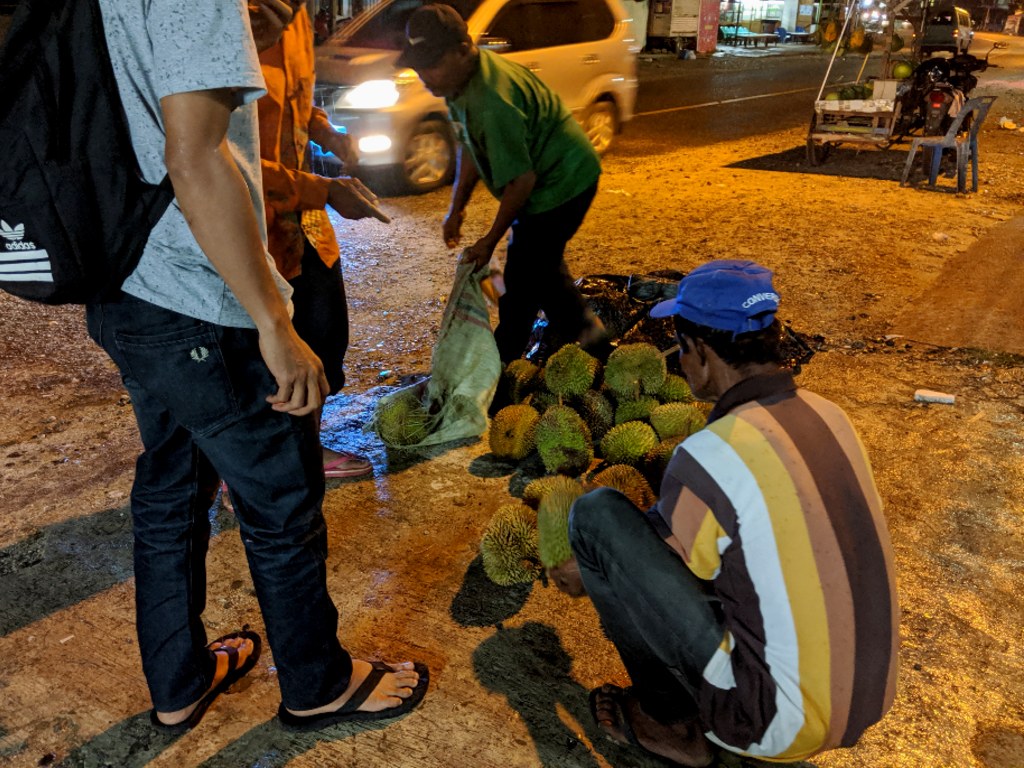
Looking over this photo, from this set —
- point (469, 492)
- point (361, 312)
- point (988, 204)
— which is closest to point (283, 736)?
point (469, 492)

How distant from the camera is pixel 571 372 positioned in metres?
3.41

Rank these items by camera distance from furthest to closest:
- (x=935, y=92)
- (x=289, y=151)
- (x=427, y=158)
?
1. (x=935, y=92)
2. (x=427, y=158)
3. (x=289, y=151)

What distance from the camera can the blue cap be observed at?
5.66 ft

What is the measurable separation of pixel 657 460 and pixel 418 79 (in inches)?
242

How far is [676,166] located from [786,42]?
28915 mm

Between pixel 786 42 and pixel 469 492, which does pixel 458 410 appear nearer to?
pixel 469 492

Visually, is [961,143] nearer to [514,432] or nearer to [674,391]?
[674,391]

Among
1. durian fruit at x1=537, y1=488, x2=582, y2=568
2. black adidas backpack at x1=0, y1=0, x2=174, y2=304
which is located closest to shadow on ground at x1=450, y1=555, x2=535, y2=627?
durian fruit at x1=537, y1=488, x2=582, y2=568

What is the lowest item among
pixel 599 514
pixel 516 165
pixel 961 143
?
pixel 599 514

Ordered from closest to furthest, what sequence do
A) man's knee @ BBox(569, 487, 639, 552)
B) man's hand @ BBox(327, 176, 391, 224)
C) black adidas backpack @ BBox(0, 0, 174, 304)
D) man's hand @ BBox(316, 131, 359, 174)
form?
black adidas backpack @ BBox(0, 0, 174, 304)
man's knee @ BBox(569, 487, 639, 552)
man's hand @ BBox(327, 176, 391, 224)
man's hand @ BBox(316, 131, 359, 174)

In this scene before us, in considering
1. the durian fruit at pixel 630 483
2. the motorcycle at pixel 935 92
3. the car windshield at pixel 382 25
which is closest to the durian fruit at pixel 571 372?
the durian fruit at pixel 630 483

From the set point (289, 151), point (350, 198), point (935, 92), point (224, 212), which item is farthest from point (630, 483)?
point (935, 92)

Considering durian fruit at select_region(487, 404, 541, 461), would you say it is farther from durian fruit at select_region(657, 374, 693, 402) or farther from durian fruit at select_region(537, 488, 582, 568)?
durian fruit at select_region(537, 488, 582, 568)

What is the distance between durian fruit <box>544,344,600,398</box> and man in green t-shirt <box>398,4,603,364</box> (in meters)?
0.36
